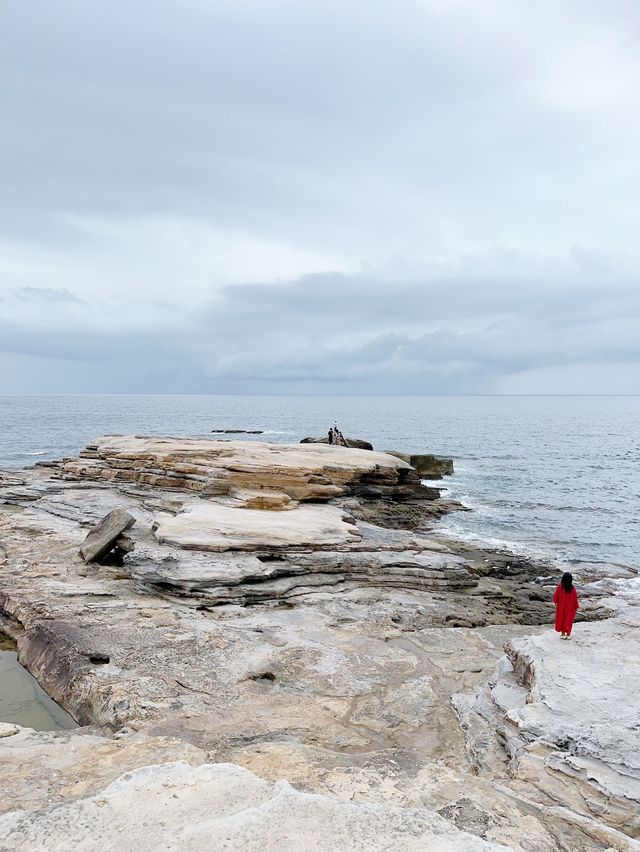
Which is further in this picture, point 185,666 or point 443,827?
point 185,666

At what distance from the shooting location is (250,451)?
32.5 m

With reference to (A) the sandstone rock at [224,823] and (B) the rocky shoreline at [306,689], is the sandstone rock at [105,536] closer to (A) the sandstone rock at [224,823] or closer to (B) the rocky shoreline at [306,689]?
(B) the rocky shoreline at [306,689]

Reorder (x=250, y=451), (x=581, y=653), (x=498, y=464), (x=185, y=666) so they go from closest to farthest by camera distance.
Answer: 1. (x=581, y=653)
2. (x=185, y=666)
3. (x=250, y=451)
4. (x=498, y=464)

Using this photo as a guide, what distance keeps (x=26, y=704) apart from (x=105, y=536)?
6895 millimetres

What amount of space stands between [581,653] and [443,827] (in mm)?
6118

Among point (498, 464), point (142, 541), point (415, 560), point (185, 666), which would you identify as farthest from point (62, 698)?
point (498, 464)

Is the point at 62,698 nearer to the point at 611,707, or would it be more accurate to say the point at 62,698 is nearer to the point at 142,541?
the point at 142,541

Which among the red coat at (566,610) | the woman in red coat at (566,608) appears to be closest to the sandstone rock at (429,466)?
the woman in red coat at (566,608)

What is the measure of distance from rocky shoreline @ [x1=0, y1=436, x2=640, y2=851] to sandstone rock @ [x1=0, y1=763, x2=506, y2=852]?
0.02m

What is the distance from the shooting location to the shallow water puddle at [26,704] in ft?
31.6

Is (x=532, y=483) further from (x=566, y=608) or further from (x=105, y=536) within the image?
(x=566, y=608)

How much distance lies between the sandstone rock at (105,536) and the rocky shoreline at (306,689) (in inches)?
10.1

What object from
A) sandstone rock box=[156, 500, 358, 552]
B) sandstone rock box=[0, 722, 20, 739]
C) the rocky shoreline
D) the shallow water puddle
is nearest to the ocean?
the rocky shoreline

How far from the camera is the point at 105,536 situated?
662 inches
